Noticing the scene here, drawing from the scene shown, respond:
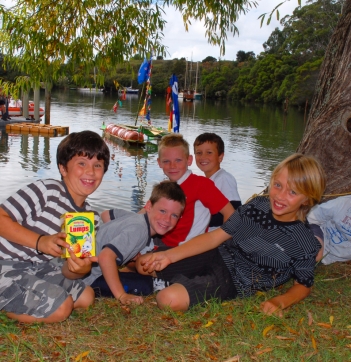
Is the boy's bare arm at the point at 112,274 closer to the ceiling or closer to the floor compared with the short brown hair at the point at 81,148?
closer to the floor

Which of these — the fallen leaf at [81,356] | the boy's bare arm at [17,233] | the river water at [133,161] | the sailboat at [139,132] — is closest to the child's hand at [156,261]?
the boy's bare arm at [17,233]

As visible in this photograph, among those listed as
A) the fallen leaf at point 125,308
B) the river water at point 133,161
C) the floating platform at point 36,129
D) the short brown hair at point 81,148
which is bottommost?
the river water at point 133,161

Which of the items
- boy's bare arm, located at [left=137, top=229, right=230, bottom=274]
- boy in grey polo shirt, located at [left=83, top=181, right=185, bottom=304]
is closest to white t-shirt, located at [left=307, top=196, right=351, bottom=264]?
boy's bare arm, located at [left=137, top=229, right=230, bottom=274]

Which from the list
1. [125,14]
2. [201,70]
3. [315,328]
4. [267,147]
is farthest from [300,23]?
[315,328]

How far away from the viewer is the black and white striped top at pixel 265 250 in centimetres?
348

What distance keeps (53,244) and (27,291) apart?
455 mm

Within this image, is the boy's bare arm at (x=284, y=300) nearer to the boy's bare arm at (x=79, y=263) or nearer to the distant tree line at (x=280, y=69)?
the boy's bare arm at (x=79, y=263)

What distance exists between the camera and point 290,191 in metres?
3.45

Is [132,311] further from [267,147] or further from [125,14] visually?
[267,147]

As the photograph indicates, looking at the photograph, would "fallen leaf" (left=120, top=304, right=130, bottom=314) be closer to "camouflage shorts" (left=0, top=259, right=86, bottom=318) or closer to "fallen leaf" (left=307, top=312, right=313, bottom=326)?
"camouflage shorts" (left=0, top=259, right=86, bottom=318)

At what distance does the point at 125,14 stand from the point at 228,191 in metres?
3.34

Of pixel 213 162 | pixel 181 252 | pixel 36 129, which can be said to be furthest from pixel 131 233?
pixel 36 129

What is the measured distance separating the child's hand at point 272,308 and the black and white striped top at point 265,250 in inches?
10.1

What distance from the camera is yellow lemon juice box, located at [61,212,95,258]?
2.77 m
